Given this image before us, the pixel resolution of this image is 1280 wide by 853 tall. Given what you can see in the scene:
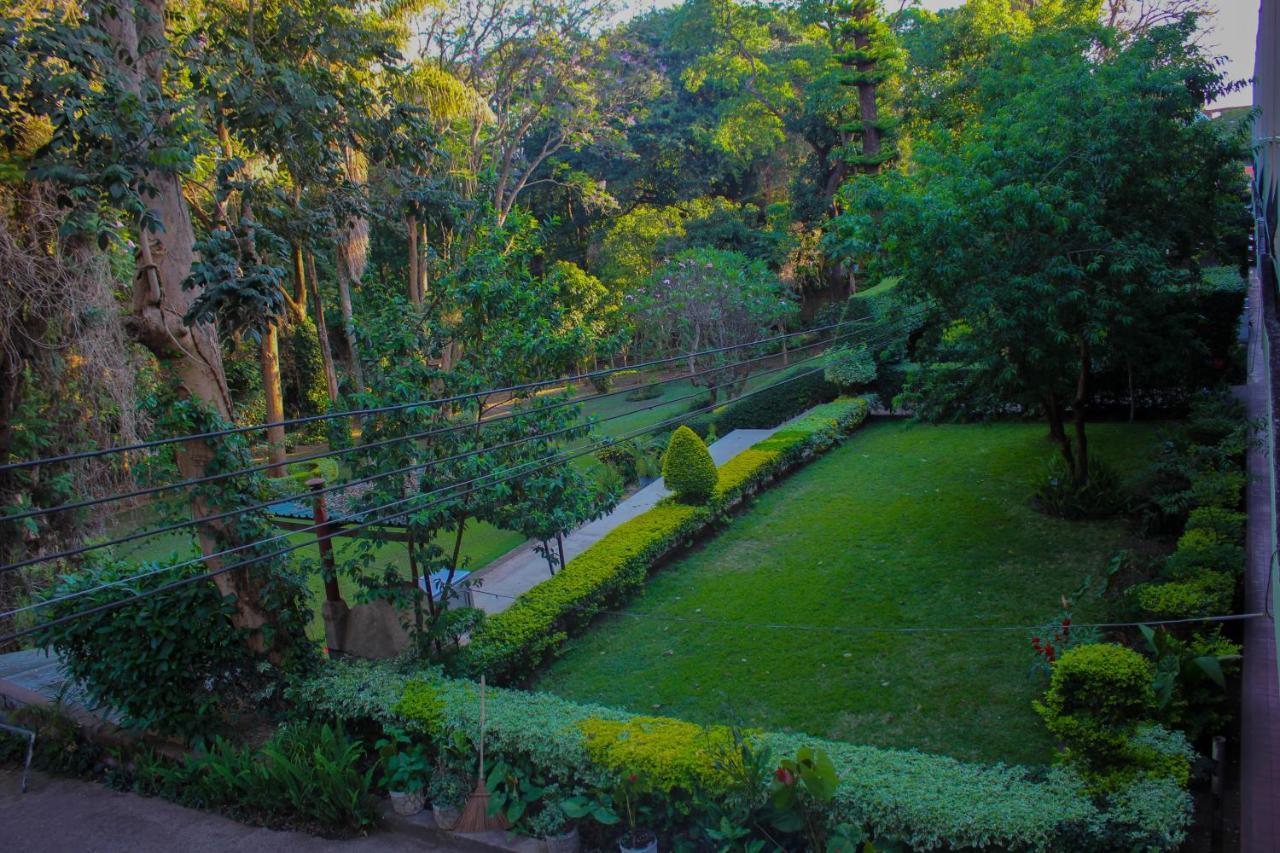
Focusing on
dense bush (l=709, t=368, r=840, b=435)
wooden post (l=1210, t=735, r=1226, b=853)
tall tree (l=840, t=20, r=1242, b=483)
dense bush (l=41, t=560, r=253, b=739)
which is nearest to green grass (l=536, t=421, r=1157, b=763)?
wooden post (l=1210, t=735, r=1226, b=853)

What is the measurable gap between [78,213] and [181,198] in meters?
1.23

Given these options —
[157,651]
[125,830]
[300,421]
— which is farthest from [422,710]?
[300,421]

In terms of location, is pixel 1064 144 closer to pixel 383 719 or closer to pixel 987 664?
pixel 987 664

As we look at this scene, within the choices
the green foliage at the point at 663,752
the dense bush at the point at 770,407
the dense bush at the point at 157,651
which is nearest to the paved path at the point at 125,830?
the dense bush at the point at 157,651

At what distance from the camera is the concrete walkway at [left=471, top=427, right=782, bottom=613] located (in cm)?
1021

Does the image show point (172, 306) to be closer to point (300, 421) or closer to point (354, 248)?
point (300, 421)

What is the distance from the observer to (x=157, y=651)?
6.59m

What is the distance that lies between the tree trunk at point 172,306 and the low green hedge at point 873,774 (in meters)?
1.36

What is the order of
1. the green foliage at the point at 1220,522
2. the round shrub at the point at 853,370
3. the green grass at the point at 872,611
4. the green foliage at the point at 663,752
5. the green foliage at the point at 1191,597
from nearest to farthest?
the green foliage at the point at 663,752, the green foliage at the point at 1191,597, the green grass at the point at 872,611, the green foliage at the point at 1220,522, the round shrub at the point at 853,370

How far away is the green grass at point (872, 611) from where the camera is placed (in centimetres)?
712

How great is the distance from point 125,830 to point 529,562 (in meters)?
5.87

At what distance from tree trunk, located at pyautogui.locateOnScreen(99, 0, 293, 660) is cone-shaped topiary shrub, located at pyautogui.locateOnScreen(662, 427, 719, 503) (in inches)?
250

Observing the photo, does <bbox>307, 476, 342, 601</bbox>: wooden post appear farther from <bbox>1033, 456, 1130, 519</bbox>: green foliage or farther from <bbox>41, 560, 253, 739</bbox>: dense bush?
<bbox>1033, 456, 1130, 519</bbox>: green foliage

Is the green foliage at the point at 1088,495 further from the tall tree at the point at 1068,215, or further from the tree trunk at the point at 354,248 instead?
the tree trunk at the point at 354,248
